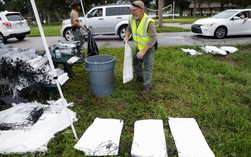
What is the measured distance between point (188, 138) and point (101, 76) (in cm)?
187

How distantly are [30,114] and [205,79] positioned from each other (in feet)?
11.9

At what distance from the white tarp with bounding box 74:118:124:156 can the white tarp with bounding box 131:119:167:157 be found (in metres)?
0.25

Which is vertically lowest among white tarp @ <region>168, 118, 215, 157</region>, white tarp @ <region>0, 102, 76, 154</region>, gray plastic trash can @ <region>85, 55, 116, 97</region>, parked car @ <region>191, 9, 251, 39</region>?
white tarp @ <region>168, 118, 215, 157</region>

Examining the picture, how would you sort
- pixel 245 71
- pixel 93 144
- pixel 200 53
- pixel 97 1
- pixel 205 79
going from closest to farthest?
pixel 93 144 < pixel 205 79 < pixel 245 71 < pixel 200 53 < pixel 97 1

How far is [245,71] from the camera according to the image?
5.40 m

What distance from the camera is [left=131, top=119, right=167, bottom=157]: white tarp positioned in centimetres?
261

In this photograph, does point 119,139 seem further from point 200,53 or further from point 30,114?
point 200,53

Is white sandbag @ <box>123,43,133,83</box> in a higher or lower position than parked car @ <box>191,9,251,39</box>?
lower

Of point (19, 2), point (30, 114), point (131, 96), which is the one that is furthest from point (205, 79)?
point (19, 2)

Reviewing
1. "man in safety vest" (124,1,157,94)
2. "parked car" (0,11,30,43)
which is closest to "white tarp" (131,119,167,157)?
"man in safety vest" (124,1,157,94)

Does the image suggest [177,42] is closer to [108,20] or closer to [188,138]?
[108,20]

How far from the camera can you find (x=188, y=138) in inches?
114

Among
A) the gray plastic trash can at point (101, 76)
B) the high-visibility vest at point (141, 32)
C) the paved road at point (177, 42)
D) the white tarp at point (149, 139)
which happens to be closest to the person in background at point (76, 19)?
the gray plastic trash can at point (101, 76)

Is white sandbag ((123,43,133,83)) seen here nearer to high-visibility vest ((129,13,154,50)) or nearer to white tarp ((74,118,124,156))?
high-visibility vest ((129,13,154,50))
